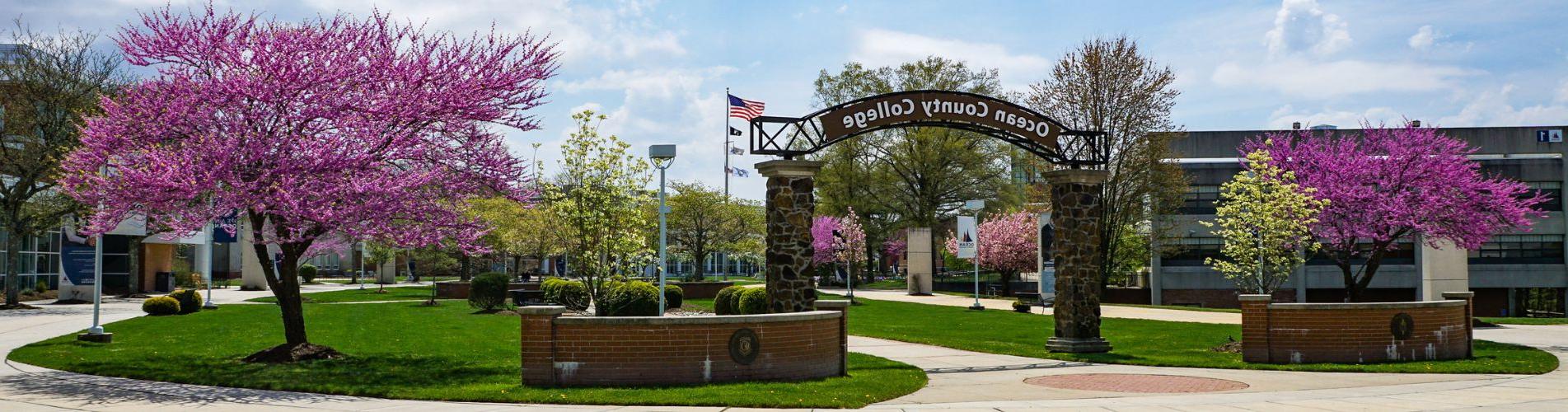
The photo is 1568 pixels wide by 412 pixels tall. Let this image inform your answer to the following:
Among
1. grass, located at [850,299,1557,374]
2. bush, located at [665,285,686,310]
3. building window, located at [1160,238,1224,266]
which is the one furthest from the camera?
building window, located at [1160,238,1224,266]

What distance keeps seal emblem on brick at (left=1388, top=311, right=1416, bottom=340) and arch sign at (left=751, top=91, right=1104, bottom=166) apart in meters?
6.13

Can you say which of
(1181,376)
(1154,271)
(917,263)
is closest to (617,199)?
(1181,376)

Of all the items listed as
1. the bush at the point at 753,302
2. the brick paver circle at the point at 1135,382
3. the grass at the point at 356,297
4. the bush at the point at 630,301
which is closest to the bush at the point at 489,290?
the bush at the point at 630,301

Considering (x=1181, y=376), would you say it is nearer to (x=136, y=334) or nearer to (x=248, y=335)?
(x=248, y=335)

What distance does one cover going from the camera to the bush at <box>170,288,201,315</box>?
31250 mm

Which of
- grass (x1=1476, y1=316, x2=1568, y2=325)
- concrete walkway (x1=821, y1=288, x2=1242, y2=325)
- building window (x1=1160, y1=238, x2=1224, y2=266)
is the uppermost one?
building window (x1=1160, y1=238, x2=1224, y2=266)

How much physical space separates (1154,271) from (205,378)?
4282cm

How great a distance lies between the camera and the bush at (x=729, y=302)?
2989cm

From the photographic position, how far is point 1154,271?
49.3 metres

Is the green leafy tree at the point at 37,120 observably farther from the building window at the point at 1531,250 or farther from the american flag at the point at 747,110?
the building window at the point at 1531,250

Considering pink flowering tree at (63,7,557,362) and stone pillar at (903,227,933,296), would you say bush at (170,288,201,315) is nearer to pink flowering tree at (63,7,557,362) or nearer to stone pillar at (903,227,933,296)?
pink flowering tree at (63,7,557,362)

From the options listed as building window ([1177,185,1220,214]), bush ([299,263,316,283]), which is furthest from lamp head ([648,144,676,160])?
bush ([299,263,316,283])

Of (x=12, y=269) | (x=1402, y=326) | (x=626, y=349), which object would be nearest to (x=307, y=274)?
(x=12, y=269)

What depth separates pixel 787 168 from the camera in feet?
57.2
